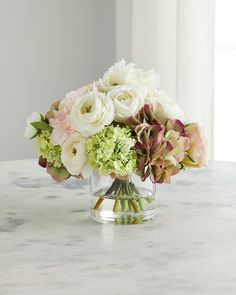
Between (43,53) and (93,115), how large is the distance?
2174 mm

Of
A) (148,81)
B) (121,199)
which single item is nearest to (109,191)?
(121,199)

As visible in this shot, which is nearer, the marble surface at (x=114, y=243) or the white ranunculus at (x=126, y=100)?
the marble surface at (x=114, y=243)

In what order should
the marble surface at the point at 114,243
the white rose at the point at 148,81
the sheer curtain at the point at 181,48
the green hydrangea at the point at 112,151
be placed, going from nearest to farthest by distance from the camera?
1. the marble surface at the point at 114,243
2. the green hydrangea at the point at 112,151
3. the white rose at the point at 148,81
4. the sheer curtain at the point at 181,48

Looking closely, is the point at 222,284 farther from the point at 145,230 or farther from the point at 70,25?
the point at 70,25

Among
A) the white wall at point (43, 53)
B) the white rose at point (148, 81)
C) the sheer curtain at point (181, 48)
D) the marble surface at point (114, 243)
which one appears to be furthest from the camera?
the white wall at point (43, 53)

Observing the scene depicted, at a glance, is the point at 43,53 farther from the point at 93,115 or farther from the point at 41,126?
the point at 93,115

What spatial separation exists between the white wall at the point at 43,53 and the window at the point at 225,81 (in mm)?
597

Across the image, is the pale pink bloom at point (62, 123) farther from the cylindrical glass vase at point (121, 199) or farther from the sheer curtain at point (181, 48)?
the sheer curtain at point (181, 48)

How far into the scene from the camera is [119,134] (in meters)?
1.59

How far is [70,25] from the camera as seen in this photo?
147 inches

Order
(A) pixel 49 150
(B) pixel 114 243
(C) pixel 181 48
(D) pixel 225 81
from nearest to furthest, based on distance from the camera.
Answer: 1. (B) pixel 114 243
2. (A) pixel 49 150
3. (C) pixel 181 48
4. (D) pixel 225 81

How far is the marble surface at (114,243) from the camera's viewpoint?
1.33m

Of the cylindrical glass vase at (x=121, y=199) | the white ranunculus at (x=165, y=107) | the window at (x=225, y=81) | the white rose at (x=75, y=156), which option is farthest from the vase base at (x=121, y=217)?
the window at (x=225, y=81)

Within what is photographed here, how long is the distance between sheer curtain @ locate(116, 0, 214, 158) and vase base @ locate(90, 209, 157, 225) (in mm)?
1530
